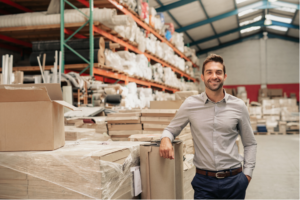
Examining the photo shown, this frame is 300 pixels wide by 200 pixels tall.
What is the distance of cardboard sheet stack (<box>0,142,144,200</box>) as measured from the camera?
5.63ft

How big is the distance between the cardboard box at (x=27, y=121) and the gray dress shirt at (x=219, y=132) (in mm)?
850

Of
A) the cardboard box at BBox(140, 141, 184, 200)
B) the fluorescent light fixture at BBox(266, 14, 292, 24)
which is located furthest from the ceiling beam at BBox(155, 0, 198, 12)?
the cardboard box at BBox(140, 141, 184, 200)

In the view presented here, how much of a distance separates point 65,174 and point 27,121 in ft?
1.65

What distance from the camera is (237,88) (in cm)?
1819

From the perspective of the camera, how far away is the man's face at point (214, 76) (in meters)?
1.97

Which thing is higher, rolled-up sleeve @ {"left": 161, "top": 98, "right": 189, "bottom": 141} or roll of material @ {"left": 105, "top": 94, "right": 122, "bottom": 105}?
roll of material @ {"left": 105, "top": 94, "right": 122, "bottom": 105}

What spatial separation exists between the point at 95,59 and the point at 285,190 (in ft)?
13.4

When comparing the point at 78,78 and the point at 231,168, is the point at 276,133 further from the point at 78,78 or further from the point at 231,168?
the point at 231,168

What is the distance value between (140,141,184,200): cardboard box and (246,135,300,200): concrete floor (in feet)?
8.32

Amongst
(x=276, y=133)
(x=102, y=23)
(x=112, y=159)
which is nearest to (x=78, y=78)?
(x=102, y=23)

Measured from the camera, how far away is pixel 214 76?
196 cm

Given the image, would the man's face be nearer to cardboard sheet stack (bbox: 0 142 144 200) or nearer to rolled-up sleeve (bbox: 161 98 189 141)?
rolled-up sleeve (bbox: 161 98 189 141)

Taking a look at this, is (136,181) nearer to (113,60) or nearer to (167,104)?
(167,104)

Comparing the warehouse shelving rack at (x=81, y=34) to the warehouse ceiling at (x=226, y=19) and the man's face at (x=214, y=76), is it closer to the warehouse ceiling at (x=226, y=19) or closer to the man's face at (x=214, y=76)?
the man's face at (x=214, y=76)
